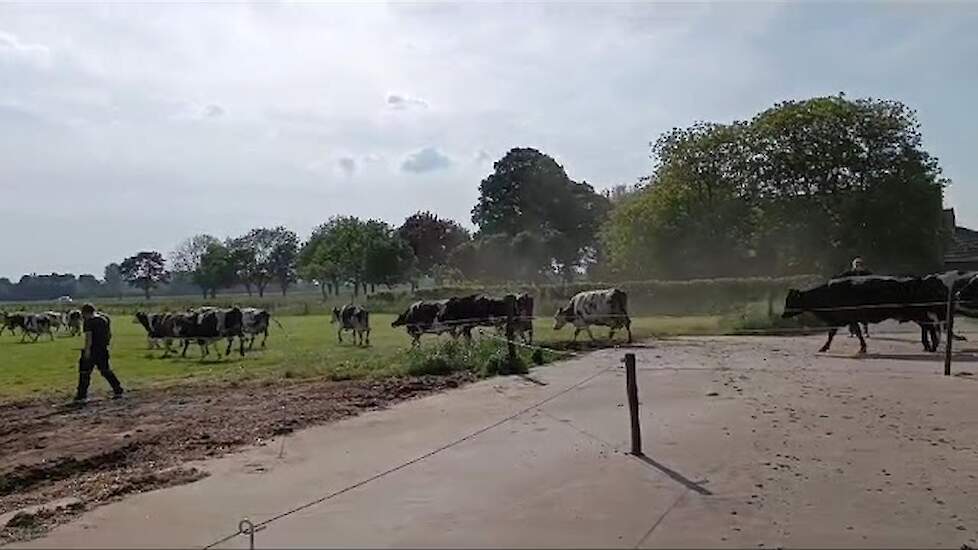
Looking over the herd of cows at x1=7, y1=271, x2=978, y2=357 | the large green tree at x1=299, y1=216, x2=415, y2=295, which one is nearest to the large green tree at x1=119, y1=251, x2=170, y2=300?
the large green tree at x1=299, y1=216, x2=415, y2=295

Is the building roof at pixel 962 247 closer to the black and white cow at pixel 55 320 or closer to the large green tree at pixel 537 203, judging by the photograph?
the large green tree at pixel 537 203

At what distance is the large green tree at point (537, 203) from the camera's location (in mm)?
76875

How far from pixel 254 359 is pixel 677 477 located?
748 inches

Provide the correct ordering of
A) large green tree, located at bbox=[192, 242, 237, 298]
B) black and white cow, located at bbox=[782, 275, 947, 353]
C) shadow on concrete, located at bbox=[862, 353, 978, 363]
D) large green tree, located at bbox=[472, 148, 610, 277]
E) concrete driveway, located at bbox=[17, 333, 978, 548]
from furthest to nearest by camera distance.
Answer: large green tree, located at bbox=[192, 242, 237, 298] → large green tree, located at bbox=[472, 148, 610, 277] → black and white cow, located at bbox=[782, 275, 947, 353] → shadow on concrete, located at bbox=[862, 353, 978, 363] → concrete driveway, located at bbox=[17, 333, 978, 548]

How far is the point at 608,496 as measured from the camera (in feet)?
28.5

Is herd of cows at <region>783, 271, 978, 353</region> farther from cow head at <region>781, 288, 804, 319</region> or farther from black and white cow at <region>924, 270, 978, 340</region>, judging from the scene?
cow head at <region>781, 288, 804, 319</region>

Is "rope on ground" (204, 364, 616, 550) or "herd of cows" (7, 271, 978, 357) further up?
"herd of cows" (7, 271, 978, 357)

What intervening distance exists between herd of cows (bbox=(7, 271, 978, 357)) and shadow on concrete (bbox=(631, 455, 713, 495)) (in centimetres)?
958

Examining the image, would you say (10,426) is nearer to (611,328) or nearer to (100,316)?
(100,316)

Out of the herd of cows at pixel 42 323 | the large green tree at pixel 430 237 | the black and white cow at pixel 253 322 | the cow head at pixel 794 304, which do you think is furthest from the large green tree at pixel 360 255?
the cow head at pixel 794 304

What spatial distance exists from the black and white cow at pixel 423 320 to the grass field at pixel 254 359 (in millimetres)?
414

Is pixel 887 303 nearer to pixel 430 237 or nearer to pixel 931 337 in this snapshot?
pixel 931 337

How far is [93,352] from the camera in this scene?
17.8 metres

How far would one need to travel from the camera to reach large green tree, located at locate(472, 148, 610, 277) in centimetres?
7688
